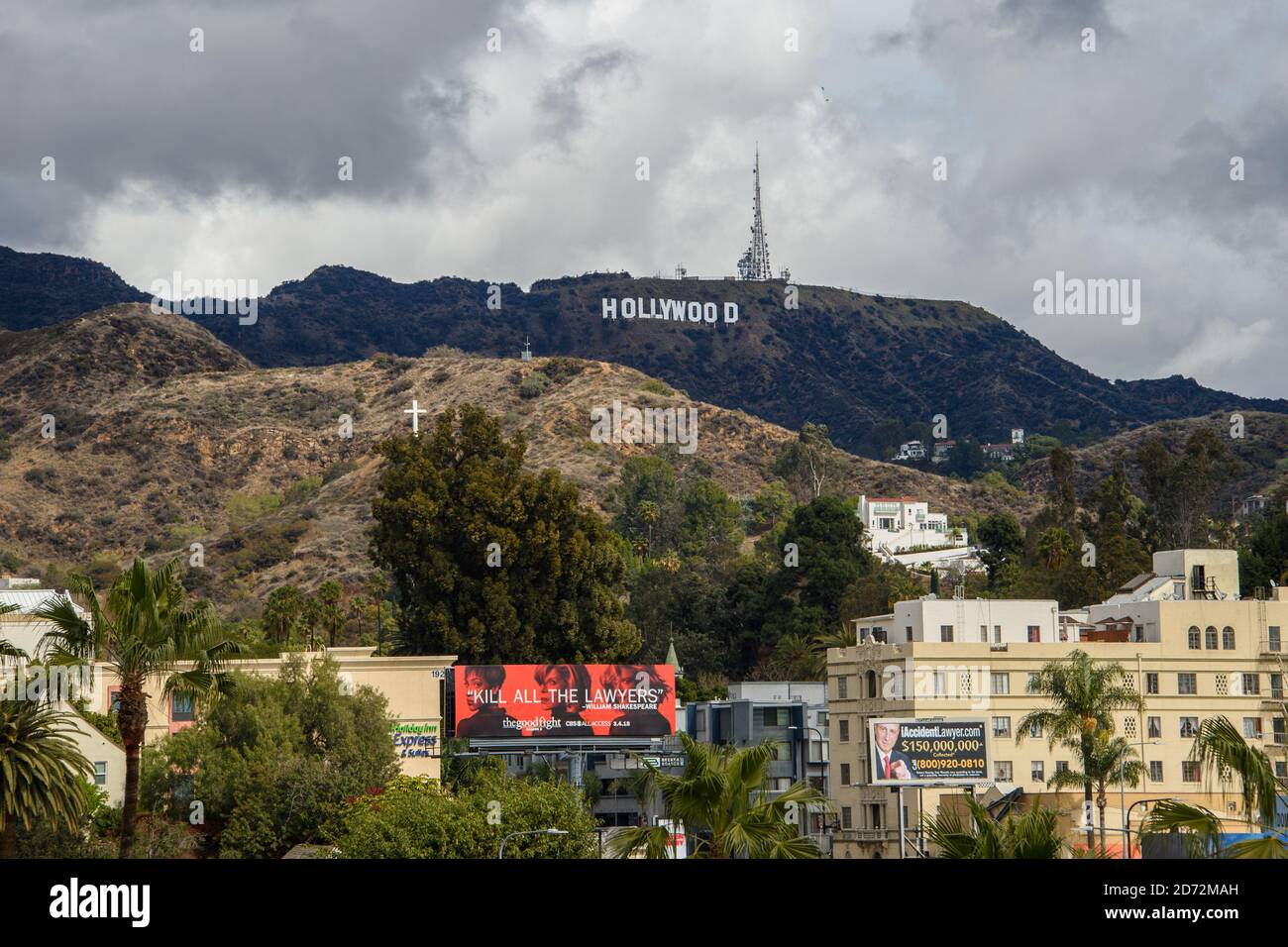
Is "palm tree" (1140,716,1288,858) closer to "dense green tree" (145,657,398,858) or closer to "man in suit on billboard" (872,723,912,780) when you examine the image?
"dense green tree" (145,657,398,858)

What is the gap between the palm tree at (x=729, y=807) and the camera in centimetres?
3309

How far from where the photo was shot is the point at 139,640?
44.4 m

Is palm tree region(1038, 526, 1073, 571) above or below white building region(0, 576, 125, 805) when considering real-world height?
above

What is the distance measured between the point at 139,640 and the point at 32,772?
191 inches

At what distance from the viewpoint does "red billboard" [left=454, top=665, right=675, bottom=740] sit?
90.9 metres

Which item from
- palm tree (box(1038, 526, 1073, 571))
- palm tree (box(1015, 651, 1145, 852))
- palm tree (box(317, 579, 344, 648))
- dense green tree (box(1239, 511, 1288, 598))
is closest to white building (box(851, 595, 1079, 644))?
palm tree (box(1015, 651, 1145, 852))

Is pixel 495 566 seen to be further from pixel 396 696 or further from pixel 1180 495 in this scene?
pixel 1180 495

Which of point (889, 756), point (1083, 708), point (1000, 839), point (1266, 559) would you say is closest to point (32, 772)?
point (1000, 839)

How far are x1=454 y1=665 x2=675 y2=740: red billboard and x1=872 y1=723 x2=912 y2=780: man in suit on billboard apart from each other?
15.6 m

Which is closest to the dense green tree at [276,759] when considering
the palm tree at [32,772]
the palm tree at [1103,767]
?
the palm tree at [32,772]

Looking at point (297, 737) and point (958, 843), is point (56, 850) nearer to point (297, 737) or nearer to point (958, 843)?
point (297, 737)

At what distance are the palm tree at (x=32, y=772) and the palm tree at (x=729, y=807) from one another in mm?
17945
